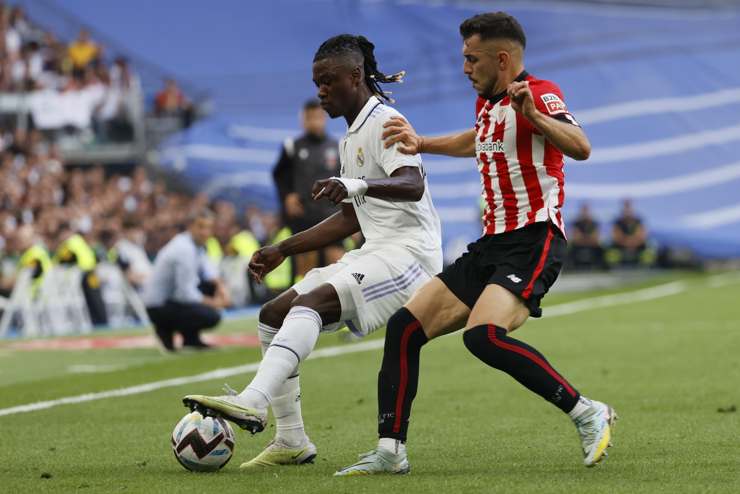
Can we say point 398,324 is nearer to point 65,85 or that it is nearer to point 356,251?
point 356,251

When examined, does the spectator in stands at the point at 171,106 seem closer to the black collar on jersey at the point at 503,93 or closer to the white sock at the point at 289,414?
the white sock at the point at 289,414

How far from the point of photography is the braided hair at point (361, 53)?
23.3 feet

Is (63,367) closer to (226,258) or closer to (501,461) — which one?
(501,461)

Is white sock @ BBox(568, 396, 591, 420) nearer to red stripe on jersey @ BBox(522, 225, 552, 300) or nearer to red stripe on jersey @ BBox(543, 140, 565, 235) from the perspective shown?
red stripe on jersey @ BBox(522, 225, 552, 300)

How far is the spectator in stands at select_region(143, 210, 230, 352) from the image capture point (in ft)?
50.5

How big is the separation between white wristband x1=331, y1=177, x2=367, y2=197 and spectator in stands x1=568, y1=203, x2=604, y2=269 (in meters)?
24.2

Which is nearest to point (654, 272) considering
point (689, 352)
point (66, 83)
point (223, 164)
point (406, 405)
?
point (223, 164)

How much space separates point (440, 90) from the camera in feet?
113

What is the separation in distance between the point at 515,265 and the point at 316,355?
775 cm

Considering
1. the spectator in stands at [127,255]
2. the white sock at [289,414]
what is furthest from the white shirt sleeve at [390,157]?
the spectator in stands at [127,255]

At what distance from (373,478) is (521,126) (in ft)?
5.75

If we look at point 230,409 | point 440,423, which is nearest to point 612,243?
point 440,423

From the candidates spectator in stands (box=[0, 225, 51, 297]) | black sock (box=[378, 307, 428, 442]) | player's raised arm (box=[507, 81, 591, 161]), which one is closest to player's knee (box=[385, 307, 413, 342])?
black sock (box=[378, 307, 428, 442])

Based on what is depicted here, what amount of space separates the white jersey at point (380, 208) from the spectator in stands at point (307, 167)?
24.8 ft
